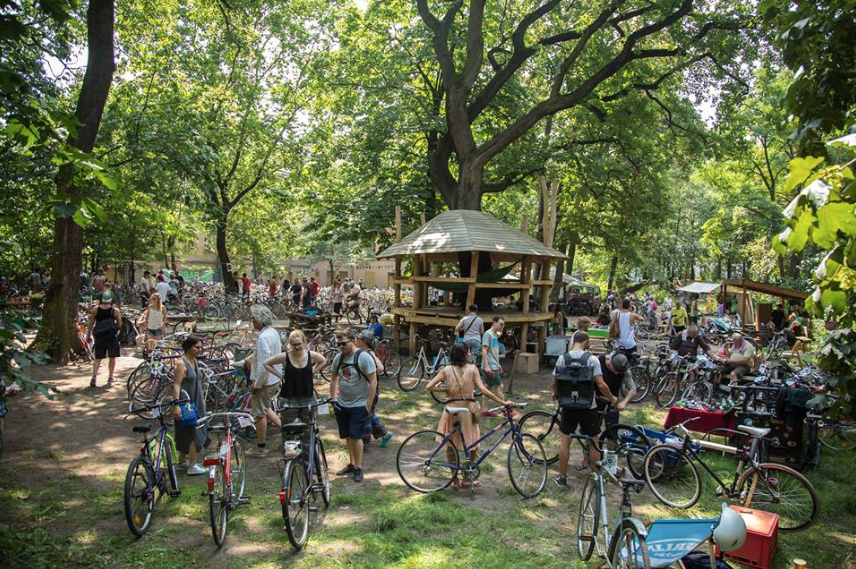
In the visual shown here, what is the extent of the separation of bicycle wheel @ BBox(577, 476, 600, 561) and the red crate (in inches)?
43.4

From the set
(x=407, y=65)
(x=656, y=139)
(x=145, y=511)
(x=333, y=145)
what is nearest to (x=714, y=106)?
(x=656, y=139)

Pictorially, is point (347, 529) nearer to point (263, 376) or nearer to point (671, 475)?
point (263, 376)

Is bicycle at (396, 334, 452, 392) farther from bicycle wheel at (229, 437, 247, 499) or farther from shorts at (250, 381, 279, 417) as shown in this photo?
bicycle wheel at (229, 437, 247, 499)

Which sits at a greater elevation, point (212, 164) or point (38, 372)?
point (212, 164)

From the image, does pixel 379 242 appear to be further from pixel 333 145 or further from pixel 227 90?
pixel 227 90

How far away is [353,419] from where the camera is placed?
6844 mm

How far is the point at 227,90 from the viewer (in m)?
22.4

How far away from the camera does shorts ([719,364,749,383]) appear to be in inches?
407

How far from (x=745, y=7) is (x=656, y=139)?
18.2 ft

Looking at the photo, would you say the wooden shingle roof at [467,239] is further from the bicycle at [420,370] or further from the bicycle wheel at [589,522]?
the bicycle wheel at [589,522]

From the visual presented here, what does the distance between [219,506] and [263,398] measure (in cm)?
269

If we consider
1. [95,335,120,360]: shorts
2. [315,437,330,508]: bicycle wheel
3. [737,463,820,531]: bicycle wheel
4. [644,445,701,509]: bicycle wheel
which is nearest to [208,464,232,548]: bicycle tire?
[315,437,330,508]: bicycle wheel

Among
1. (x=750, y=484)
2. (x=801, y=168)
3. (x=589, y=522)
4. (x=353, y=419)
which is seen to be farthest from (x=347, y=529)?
(x=801, y=168)

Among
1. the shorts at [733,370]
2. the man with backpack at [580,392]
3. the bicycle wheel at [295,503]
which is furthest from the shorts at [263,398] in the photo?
the shorts at [733,370]
